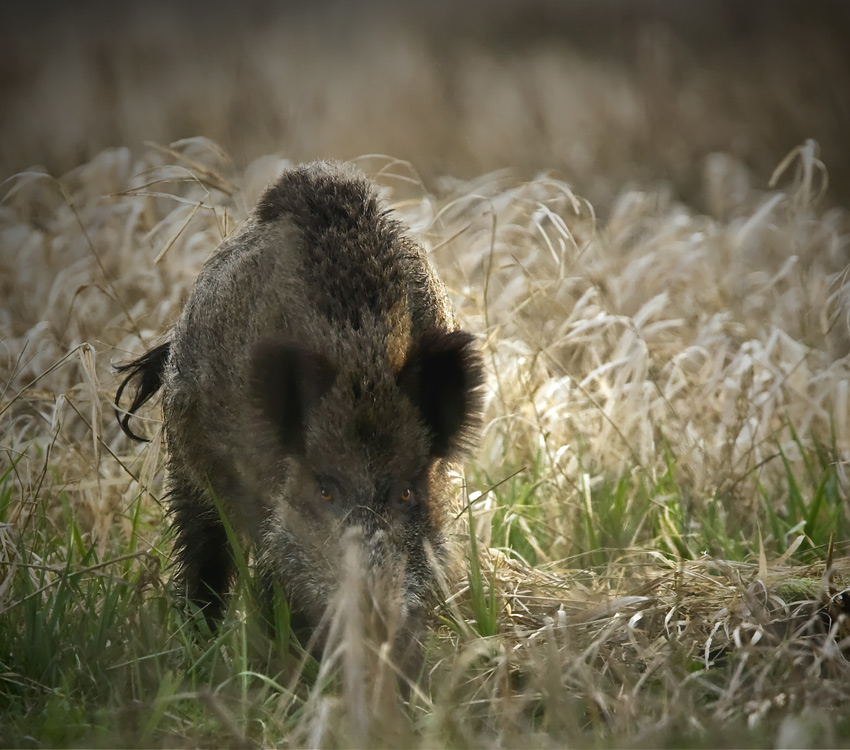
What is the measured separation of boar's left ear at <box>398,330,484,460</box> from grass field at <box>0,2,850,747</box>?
401 millimetres

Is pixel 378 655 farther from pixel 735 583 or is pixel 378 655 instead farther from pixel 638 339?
pixel 638 339

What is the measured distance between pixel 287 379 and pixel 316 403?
136 millimetres

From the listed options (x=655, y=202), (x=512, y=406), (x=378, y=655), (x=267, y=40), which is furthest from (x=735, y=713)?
(x=267, y=40)

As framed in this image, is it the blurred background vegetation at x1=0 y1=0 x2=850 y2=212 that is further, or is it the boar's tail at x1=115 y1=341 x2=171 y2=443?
the blurred background vegetation at x1=0 y1=0 x2=850 y2=212

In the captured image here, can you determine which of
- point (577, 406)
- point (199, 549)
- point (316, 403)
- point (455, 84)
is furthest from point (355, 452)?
point (455, 84)

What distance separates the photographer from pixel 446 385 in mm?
3635

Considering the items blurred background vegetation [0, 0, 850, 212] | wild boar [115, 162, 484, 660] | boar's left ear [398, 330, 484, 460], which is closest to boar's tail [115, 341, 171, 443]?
wild boar [115, 162, 484, 660]

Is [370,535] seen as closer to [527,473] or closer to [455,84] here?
[527,473]

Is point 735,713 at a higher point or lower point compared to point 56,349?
lower

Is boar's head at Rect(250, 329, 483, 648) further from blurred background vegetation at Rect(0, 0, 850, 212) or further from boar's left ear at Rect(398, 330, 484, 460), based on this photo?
blurred background vegetation at Rect(0, 0, 850, 212)

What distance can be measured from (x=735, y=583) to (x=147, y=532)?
2780mm

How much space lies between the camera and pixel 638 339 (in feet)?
18.4

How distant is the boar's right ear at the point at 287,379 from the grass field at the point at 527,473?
27.9 inches

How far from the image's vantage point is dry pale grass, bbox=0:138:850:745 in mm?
3049
